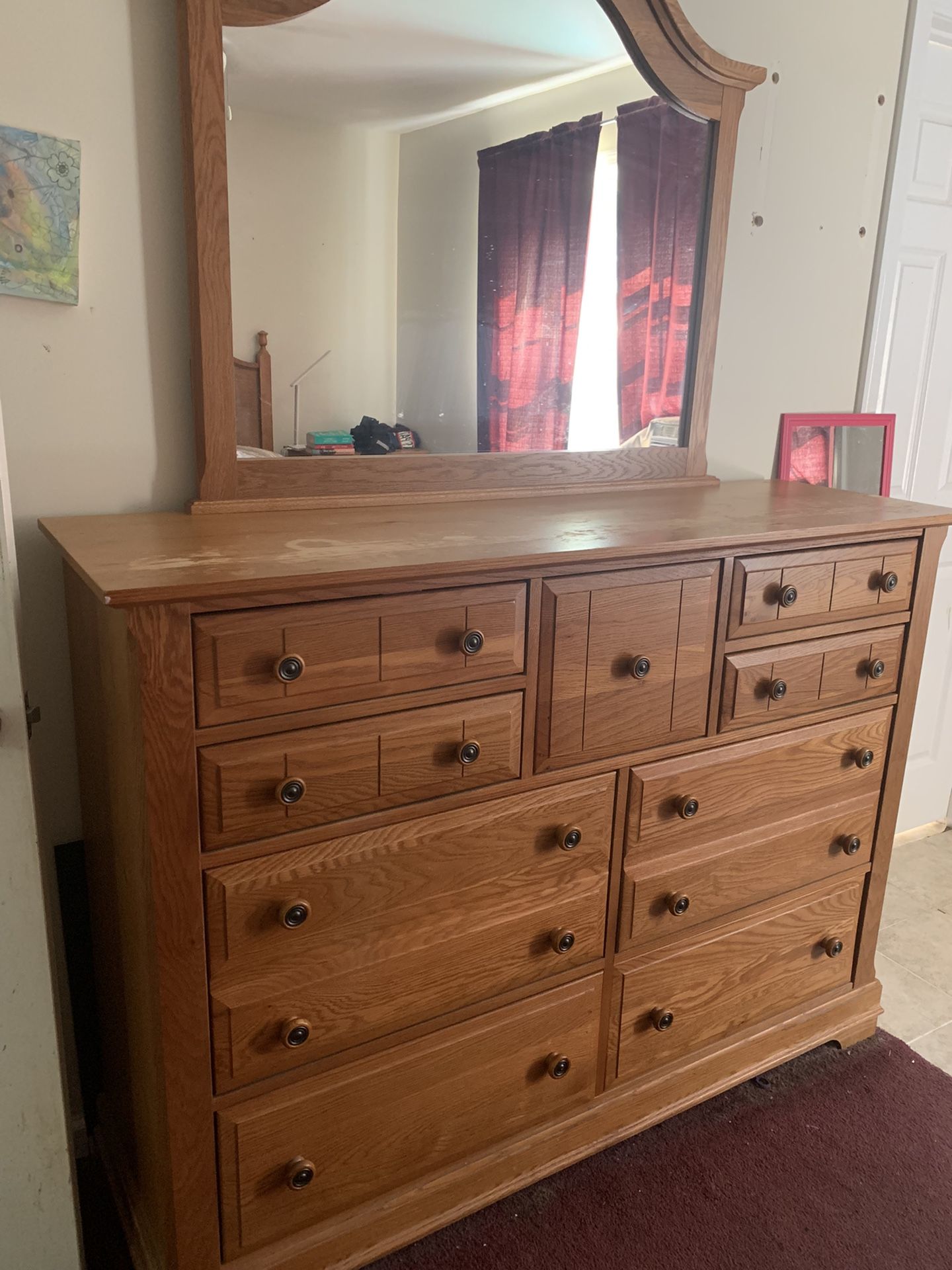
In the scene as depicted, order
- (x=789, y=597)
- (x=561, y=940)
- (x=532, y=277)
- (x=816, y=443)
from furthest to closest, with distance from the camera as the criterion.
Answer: (x=816, y=443)
(x=532, y=277)
(x=789, y=597)
(x=561, y=940)

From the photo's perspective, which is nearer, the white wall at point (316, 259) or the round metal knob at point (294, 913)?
the round metal knob at point (294, 913)

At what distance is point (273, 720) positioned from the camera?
117 centimetres

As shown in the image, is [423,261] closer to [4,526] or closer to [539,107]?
[539,107]

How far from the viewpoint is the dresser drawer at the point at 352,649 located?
1.12 meters

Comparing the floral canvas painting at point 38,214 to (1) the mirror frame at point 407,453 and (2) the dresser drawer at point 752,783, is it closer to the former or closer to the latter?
(1) the mirror frame at point 407,453

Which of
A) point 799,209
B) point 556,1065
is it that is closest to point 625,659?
point 556,1065

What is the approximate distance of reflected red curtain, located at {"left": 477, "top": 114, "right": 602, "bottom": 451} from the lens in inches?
65.4

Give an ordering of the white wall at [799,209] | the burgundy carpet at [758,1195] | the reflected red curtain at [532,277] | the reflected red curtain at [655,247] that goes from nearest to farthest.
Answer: the burgundy carpet at [758,1195] < the reflected red curtain at [532,277] < the reflected red curtain at [655,247] < the white wall at [799,209]

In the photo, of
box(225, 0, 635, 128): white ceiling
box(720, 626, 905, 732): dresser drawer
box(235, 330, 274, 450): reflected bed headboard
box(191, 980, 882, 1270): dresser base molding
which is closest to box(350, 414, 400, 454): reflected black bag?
box(235, 330, 274, 450): reflected bed headboard

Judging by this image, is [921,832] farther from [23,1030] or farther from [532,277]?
[23,1030]

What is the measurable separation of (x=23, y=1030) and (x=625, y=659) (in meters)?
0.97

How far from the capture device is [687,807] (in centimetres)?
159

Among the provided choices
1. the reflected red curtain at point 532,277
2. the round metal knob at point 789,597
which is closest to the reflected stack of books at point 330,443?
the reflected red curtain at point 532,277

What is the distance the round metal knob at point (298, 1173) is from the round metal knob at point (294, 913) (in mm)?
364
